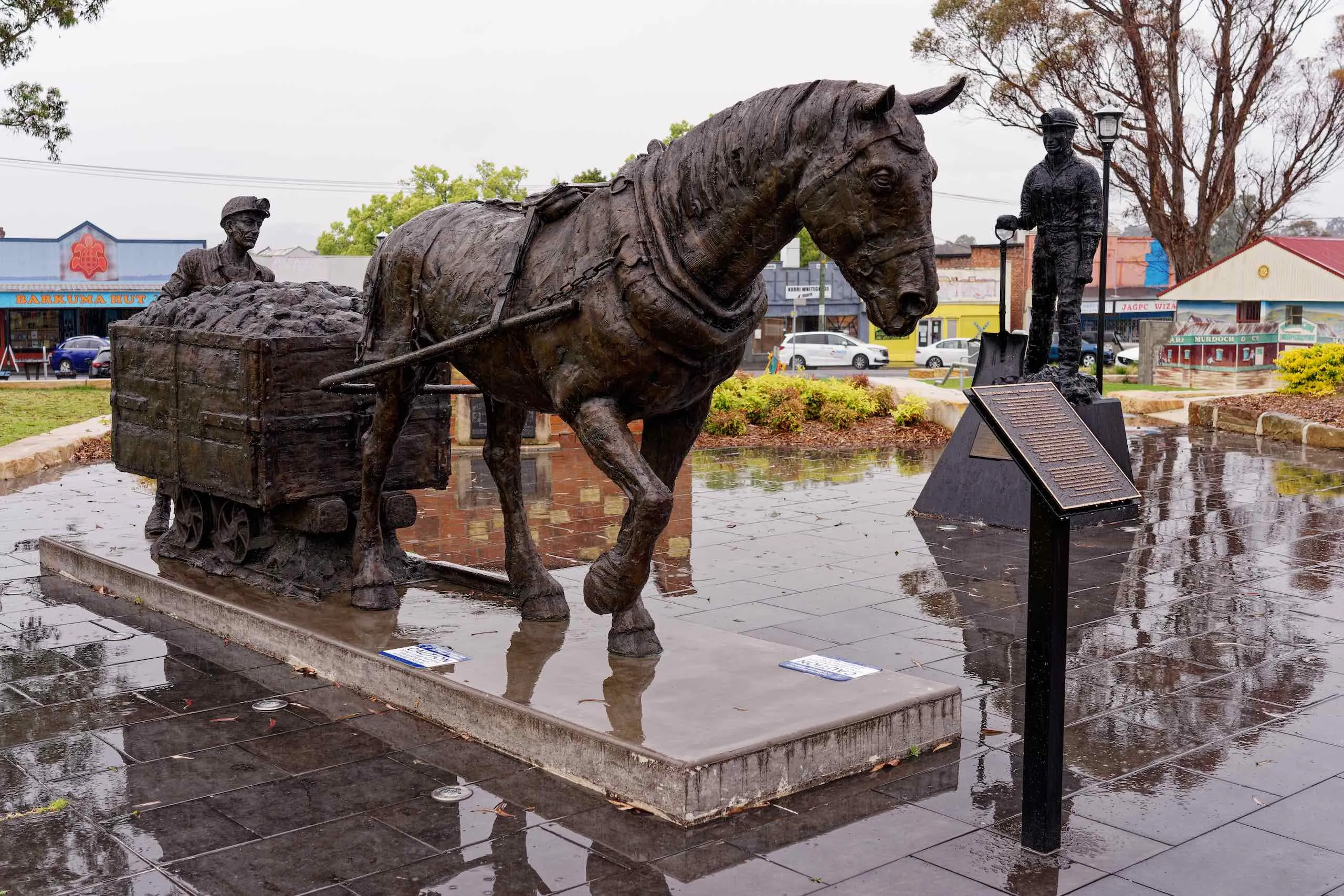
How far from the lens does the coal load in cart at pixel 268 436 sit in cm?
666

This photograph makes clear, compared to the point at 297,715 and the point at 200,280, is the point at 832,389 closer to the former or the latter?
the point at 200,280

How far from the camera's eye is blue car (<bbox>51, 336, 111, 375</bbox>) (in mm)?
34750

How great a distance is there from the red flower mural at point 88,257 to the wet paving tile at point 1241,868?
134ft

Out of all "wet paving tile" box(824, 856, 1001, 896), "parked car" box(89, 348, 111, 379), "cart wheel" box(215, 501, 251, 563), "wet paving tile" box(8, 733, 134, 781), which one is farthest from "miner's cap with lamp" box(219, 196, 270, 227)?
"parked car" box(89, 348, 111, 379)

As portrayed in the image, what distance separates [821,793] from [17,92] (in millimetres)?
18191

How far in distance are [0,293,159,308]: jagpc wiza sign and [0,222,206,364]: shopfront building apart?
2 cm

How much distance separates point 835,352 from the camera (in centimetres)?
4197

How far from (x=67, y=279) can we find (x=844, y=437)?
103 ft

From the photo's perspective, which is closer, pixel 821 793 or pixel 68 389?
pixel 821 793

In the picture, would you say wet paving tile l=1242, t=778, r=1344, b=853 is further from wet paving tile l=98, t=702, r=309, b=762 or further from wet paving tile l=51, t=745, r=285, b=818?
wet paving tile l=98, t=702, r=309, b=762

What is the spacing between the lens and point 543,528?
9.82 m

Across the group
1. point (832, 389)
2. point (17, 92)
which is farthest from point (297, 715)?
point (17, 92)

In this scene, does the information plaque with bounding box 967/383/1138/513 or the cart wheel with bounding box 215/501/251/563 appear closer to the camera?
the information plaque with bounding box 967/383/1138/513

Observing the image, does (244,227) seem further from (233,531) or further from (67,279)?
(67,279)
